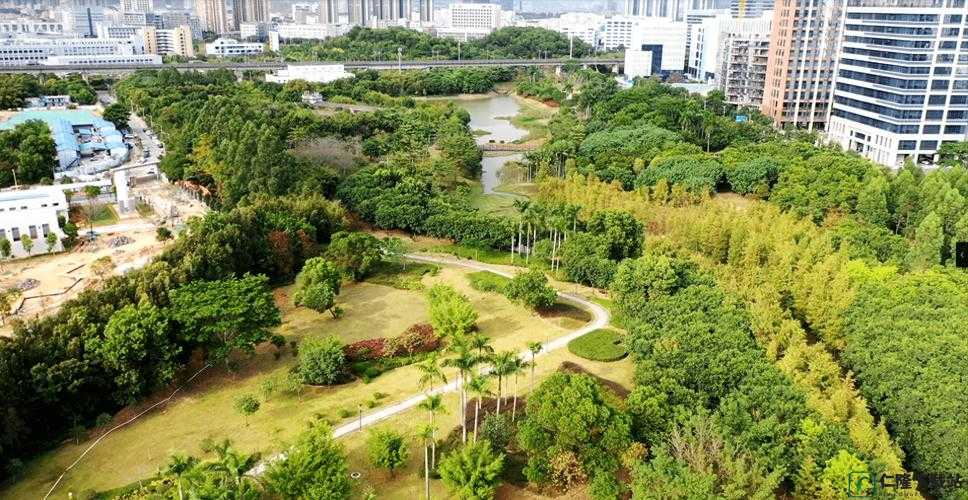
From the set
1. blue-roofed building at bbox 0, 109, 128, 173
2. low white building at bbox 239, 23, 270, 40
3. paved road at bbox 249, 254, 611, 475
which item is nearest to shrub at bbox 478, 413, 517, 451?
paved road at bbox 249, 254, 611, 475

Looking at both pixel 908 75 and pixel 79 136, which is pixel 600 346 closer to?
pixel 908 75

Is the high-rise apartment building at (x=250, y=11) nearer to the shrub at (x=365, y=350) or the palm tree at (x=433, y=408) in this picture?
the shrub at (x=365, y=350)

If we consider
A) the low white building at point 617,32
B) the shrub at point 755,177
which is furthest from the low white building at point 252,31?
the shrub at point 755,177

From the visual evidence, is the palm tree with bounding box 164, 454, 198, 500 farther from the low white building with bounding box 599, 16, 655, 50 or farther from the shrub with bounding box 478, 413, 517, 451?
the low white building with bounding box 599, 16, 655, 50

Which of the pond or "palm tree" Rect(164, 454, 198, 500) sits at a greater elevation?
the pond

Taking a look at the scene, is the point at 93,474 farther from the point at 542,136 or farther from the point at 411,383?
the point at 542,136

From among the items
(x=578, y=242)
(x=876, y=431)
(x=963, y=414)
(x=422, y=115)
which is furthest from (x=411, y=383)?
(x=422, y=115)
